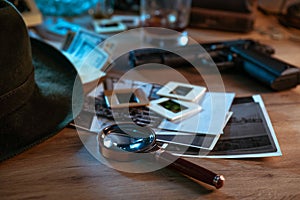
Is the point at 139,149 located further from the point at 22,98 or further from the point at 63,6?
the point at 63,6

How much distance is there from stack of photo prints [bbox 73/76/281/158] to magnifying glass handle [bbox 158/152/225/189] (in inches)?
1.8

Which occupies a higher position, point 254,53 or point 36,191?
point 254,53

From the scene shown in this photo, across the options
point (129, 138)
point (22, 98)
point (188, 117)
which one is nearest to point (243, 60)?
point (188, 117)

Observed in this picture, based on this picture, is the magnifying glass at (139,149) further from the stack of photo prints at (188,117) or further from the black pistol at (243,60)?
the black pistol at (243,60)

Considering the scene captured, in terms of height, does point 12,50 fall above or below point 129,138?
above

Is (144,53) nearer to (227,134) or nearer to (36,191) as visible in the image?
(227,134)

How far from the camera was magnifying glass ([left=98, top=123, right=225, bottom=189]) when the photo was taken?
0.59 meters

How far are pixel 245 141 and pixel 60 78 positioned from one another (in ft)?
1.33

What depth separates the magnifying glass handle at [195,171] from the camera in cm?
58

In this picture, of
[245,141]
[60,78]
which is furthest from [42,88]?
[245,141]

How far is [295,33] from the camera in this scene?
126cm

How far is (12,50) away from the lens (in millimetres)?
644

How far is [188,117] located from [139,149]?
165 mm

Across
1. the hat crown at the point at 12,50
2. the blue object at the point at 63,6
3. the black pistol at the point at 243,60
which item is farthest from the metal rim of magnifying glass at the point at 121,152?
the blue object at the point at 63,6
